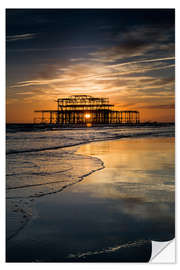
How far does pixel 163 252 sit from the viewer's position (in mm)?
2078

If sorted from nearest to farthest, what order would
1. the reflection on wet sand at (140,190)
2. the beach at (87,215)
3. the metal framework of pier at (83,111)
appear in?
the beach at (87,215) → the reflection on wet sand at (140,190) → the metal framework of pier at (83,111)

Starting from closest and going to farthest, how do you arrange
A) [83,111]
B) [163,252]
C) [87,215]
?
1. [163,252]
2. [87,215]
3. [83,111]

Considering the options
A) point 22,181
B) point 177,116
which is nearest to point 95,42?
point 177,116

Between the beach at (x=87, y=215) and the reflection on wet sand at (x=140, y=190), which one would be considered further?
the reflection on wet sand at (x=140, y=190)

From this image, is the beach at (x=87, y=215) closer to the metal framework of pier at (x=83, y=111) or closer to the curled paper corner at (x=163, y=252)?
the curled paper corner at (x=163, y=252)

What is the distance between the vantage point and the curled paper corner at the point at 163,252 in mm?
1952

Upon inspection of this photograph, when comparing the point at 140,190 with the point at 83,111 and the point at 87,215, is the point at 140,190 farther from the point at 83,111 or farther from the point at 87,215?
the point at 83,111

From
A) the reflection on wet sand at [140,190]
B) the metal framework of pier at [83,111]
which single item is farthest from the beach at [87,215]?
the metal framework of pier at [83,111]

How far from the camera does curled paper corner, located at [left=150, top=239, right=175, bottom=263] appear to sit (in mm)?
1952

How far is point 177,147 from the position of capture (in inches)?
107

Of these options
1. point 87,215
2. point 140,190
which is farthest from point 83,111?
point 87,215

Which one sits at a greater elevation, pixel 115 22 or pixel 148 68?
pixel 115 22

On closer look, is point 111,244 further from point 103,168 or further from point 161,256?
point 103,168
